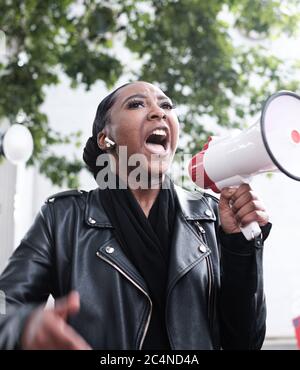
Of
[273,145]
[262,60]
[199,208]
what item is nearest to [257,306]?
[199,208]

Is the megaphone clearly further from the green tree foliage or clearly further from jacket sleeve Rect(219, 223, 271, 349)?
the green tree foliage

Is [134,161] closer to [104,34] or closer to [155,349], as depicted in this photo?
[155,349]

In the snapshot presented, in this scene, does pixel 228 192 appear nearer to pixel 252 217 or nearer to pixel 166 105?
pixel 252 217

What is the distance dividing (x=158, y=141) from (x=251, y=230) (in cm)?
37

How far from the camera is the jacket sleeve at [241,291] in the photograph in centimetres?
129

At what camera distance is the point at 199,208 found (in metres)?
1.49

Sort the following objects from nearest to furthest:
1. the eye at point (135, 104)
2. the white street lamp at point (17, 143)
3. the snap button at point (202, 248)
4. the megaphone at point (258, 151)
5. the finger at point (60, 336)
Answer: the finger at point (60, 336) < the megaphone at point (258, 151) < the snap button at point (202, 248) < the eye at point (135, 104) < the white street lamp at point (17, 143)

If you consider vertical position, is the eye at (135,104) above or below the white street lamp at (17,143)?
below

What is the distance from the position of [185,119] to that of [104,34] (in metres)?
0.95

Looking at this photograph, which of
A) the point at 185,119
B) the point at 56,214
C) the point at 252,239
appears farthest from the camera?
the point at 185,119

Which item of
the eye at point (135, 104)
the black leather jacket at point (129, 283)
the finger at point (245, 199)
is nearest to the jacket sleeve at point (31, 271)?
the black leather jacket at point (129, 283)

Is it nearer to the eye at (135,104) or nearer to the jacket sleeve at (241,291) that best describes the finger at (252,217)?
the jacket sleeve at (241,291)

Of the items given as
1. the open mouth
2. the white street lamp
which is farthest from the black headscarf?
the white street lamp

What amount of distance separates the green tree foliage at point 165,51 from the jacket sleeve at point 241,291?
2.69 metres
